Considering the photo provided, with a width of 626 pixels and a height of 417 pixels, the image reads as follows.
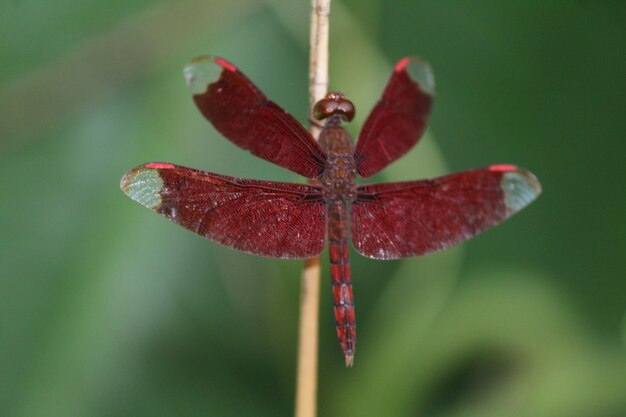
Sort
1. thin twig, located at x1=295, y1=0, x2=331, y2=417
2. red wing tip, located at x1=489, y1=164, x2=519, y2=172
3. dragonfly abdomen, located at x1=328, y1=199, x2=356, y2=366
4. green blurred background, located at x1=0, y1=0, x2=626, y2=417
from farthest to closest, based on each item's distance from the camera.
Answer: green blurred background, located at x1=0, y1=0, x2=626, y2=417 → dragonfly abdomen, located at x1=328, y1=199, x2=356, y2=366 → red wing tip, located at x1=489, y1=164, x2=519, y2=172 → thin twig, located at x1=295, y1=0, x2=331, y2=417

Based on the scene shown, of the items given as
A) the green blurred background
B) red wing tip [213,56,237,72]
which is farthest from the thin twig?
the green blurred background

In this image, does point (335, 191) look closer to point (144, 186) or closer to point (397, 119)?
point (397, 119)

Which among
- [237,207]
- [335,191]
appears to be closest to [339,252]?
[335,191]

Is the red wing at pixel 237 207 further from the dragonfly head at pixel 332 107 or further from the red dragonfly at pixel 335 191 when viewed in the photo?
the dragonfly head at pixel 332 107

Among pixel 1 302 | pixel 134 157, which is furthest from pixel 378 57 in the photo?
pixel 1 302

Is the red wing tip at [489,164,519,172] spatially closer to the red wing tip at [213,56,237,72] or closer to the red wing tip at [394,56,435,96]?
the red wing tip at [394,56,435,96]

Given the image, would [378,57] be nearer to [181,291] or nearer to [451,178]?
[451,178]

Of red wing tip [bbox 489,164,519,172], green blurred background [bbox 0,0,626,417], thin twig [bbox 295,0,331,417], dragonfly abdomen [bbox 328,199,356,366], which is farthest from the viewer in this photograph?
green blurred background [bbox 0,0,626,417]

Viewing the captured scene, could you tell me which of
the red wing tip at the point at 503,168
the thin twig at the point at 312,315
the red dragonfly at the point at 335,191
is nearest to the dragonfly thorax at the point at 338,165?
the red dragonfly at the point at 335,191
